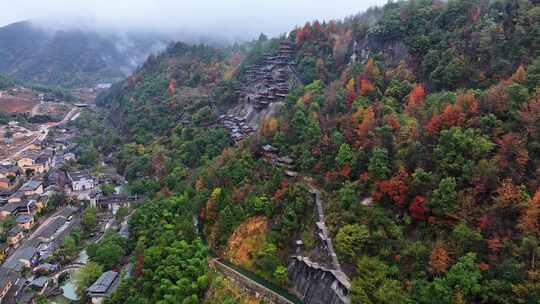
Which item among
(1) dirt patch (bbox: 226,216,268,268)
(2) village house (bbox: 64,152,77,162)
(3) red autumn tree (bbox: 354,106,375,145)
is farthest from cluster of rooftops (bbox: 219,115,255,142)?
(2) village house (bbox: 64,152,77,162)

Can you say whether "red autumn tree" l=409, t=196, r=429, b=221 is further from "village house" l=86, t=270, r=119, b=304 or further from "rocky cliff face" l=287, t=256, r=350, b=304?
"village house" l=86, t=270, r=119, b=304

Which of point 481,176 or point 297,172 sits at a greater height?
point 481,176

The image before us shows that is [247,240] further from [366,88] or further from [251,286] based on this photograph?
[366,88]

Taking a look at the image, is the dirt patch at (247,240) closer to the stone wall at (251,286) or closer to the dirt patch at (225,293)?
the stone wall at (251,286)

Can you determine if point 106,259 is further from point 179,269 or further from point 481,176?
point 481,176

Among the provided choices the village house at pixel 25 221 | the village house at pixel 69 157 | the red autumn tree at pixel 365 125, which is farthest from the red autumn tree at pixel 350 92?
the village house at pixel 69 157

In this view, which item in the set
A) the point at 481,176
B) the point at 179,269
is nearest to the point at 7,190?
the point at 179,269
